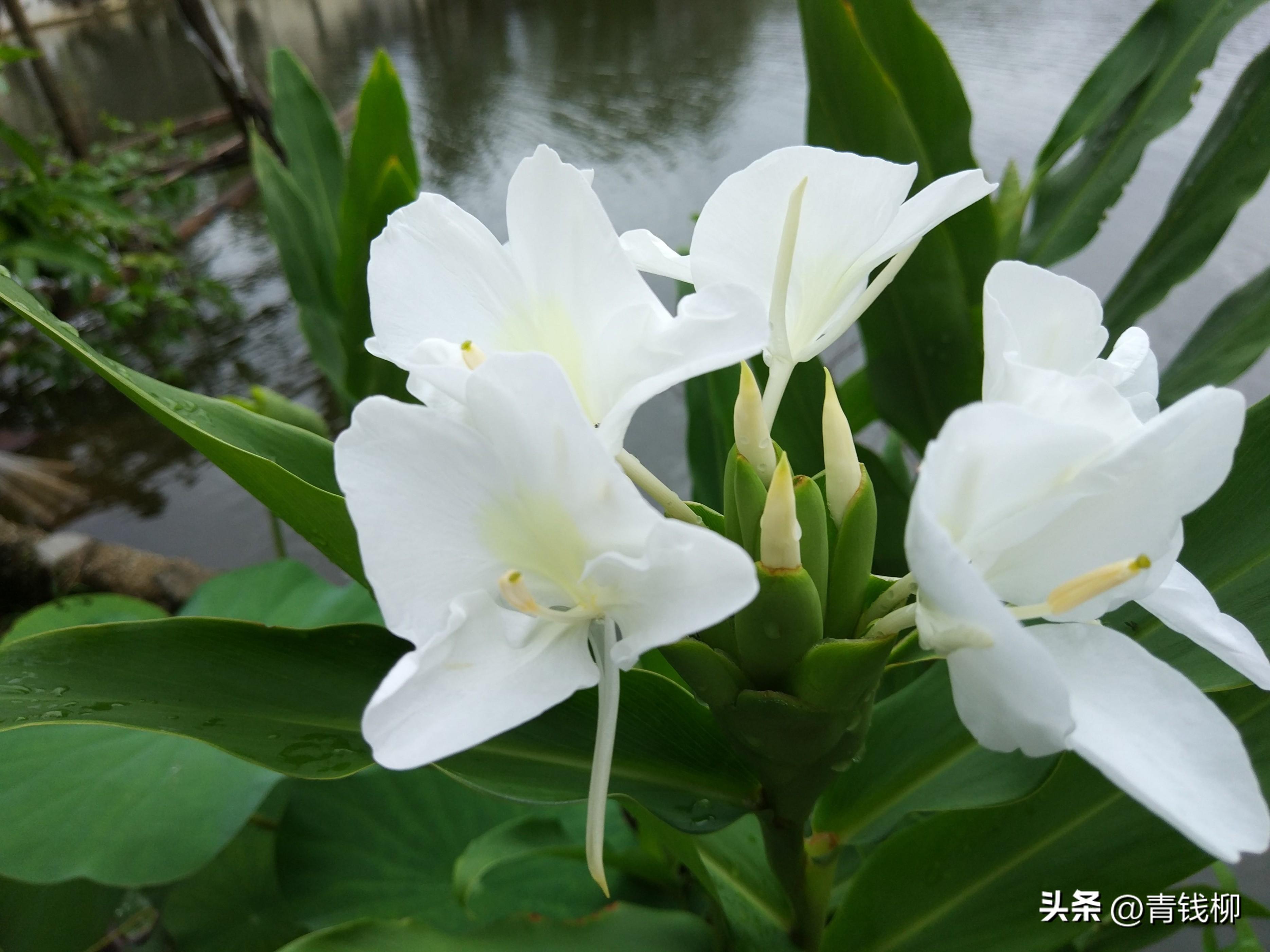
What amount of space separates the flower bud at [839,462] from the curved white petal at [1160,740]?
4.1 inches

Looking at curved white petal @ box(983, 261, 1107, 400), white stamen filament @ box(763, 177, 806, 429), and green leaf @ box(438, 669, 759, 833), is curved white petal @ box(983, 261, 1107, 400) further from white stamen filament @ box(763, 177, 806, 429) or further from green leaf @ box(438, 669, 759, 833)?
green leaf @ box(438, 669, 759, 833)

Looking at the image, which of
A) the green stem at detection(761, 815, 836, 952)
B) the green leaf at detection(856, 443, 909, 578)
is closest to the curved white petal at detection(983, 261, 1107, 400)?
the green stem at detection(761, 815, 836, 952)

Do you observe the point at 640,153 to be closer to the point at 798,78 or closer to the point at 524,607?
the point at 798,78

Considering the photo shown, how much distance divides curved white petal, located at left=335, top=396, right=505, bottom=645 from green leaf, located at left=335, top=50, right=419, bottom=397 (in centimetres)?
83

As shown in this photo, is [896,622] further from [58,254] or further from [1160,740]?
[58,254]

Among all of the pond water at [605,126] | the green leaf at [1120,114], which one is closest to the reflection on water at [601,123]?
the pond water at [605,126]

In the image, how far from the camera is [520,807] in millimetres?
933

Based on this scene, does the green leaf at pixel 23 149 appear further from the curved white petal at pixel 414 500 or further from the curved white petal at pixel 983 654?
the curved white petal at pixel 983 654

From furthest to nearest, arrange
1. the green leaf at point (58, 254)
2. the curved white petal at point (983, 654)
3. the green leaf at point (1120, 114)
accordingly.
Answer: the green leaf at point (58, 254)
the green leaf at point (1120, 114)
the curved white petal at point (983, 654)

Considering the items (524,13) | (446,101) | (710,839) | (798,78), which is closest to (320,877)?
(710,839)

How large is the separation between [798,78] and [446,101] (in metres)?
1.39

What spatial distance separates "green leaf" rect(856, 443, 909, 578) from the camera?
0.85 meters

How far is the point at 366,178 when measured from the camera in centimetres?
110

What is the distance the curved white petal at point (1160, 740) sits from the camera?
Answer: 0.87 feet
